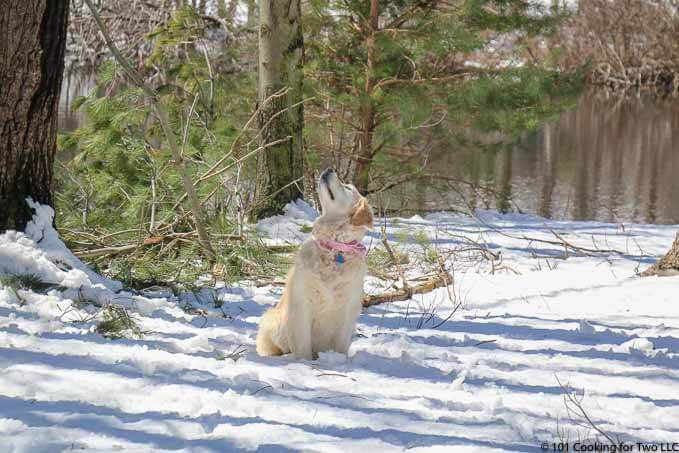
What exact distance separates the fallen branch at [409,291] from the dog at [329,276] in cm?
162

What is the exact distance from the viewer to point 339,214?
382 centimetres

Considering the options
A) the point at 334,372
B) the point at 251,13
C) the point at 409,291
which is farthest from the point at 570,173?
the point at 334,372

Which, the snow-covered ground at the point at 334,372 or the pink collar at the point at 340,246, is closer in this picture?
the snow-covered ground at the point at 334,372

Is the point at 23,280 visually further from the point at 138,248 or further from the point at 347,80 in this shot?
the point at 347,80

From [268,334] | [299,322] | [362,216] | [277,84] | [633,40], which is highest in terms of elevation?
[633,40]

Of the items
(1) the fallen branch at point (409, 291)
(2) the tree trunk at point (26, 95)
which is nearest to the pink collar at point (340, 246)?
(1) the fallen branch at point (409, 291)

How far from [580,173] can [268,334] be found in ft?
53.5

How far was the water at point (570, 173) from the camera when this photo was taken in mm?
12562

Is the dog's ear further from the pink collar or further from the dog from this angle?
the pink collar

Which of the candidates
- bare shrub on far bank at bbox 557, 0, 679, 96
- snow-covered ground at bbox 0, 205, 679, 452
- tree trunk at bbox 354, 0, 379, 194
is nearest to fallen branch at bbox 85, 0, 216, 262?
snow-covered ground at bbox 0, 205, 679, 452

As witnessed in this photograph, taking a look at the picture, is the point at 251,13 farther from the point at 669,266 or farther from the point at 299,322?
the point at 299,322

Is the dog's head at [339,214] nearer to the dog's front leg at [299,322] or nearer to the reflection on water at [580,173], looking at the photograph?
the dog's front leg at [299,322]

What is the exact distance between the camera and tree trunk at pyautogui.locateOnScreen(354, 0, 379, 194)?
10406 millimetres

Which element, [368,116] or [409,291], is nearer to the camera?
[409,291]
